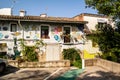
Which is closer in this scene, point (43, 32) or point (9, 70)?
point (9, 70)

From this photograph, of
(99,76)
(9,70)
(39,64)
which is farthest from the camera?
(39,64)

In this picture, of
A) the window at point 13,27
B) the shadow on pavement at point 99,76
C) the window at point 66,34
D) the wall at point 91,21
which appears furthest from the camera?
the wall at point 91,21

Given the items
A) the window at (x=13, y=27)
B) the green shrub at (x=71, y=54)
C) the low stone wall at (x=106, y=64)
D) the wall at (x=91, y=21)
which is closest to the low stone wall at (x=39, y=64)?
the low stone wall at (x=106, y=64)

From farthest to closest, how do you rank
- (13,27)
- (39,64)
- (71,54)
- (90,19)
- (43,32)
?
1. (90,19)
2. (71,54)
3. (43,32)
4. (13,27)
5. (39,64)

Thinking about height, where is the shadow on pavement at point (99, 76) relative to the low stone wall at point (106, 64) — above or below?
below

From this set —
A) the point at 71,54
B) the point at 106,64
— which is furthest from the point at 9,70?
the point at 71,54

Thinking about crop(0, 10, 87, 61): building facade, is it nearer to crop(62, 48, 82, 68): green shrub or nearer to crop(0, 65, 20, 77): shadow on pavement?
crop(62, 48, 82, 68): green shrub

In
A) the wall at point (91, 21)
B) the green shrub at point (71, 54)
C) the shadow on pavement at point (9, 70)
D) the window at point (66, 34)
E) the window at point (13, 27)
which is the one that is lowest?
the shadow on pavement at point (9, 70)

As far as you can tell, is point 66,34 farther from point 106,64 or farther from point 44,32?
point 106,64

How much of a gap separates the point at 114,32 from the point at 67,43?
6.00 meters

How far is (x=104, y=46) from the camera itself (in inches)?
933

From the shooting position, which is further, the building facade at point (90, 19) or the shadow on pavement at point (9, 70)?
the building facade at point (90, 19)

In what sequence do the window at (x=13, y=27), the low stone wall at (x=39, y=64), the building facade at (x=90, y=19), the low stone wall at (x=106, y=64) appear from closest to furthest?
1. the low stone wall at (x=106, y=64)
2. the low stone wall at (x=39, y=64)
3. the window at (x=13, y=27)
4. the building facade at (x=90, y=19)

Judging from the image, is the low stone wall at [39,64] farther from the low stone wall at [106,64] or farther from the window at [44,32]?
the window at [44,32]
